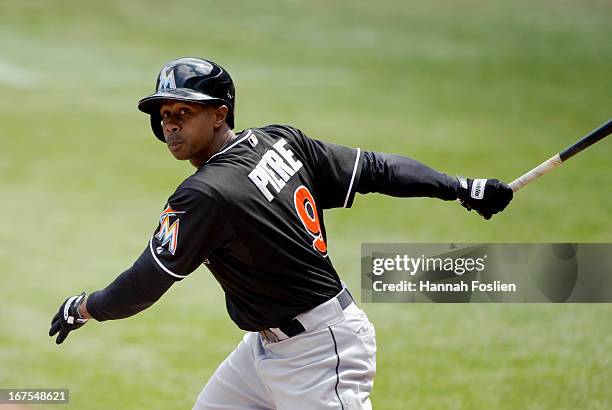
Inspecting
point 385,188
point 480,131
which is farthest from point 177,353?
point 480,131

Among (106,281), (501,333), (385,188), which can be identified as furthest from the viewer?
(106,281)

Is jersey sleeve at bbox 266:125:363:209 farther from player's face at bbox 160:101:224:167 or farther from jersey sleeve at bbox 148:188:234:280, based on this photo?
jersey sleeve at bbox 148:188:234:280

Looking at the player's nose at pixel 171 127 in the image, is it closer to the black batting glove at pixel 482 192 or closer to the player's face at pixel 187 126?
the player's face at pixel 187 126

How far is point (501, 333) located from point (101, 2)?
11736 millimetres

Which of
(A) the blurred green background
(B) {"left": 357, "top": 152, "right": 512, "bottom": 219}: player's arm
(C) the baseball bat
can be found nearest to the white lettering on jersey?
(B) {"left": 357, "top": 152, "right": 512, "bottom": 219}: player's arm

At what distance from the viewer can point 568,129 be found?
39.6 feet

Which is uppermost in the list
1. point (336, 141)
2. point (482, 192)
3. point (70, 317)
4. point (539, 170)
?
point (336, 141)

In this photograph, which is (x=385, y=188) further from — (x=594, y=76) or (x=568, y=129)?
(x=594, y=76)

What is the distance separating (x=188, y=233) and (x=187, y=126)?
A: 0.50 metres

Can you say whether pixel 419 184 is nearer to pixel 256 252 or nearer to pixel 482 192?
pixel 482 192

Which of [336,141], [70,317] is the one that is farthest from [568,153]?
[336,141]

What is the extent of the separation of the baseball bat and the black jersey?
109 centimetres

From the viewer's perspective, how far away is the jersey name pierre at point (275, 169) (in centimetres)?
Result: 352

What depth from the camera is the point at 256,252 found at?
348 centimetres
